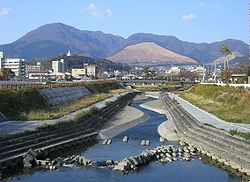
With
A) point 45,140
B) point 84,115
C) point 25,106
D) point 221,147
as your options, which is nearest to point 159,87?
point 25,106

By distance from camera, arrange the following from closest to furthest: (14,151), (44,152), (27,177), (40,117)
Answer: (27,177), (14,151), (44,152), (40,117)

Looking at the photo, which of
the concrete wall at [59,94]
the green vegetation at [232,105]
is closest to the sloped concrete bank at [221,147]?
the green vegetation at [232,105]

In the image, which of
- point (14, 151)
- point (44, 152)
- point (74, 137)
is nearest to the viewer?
point (14, 151)

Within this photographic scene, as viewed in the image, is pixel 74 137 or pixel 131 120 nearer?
pixel 74 137

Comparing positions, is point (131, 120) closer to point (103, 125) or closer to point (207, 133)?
point (103, 125)

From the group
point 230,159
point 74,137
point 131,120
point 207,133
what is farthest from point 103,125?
point 230,159
